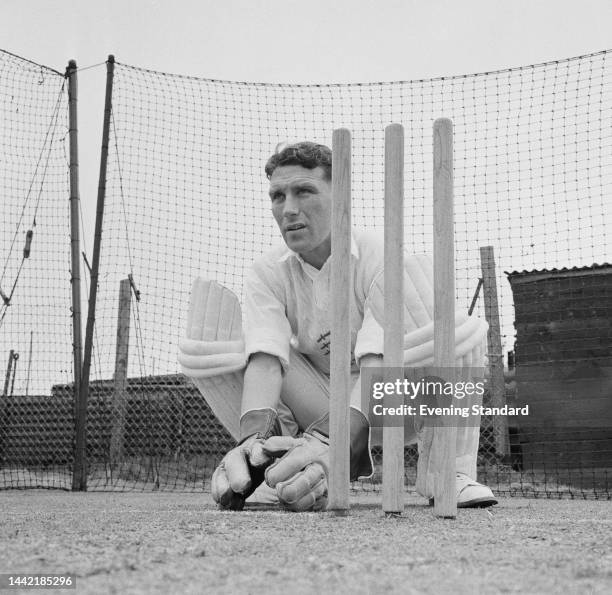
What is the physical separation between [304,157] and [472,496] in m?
1.27

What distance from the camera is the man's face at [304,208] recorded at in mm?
3016

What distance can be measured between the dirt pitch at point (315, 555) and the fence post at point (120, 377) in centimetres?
349

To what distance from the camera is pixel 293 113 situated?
562 cm

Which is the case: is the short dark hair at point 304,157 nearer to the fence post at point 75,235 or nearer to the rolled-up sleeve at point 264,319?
the rolled-up sleeve at point 264,319

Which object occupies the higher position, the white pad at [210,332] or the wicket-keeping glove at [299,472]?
the white pad at [210,332]

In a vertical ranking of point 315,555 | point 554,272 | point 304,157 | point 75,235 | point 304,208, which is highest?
point 554,272

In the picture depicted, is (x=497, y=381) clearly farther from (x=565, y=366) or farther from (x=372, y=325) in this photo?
(x=372, y=325)

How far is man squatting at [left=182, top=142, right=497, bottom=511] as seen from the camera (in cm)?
280

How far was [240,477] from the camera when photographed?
8.41ft

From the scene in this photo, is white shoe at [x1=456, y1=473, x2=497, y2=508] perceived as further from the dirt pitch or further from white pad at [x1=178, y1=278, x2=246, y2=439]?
white pad at [x1=178, y1=278, x2=246, y2=439]

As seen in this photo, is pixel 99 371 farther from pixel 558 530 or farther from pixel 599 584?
pixel 599 584

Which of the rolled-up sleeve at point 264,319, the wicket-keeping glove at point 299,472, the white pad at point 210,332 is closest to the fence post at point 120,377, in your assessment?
the white pad at point 210,332

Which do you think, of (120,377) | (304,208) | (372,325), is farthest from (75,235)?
(372,325)

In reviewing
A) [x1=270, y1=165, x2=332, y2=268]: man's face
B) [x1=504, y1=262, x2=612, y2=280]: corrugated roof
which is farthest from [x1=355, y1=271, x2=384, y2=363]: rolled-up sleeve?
[x1=504, y1=262, x2=612, y2=280]: corrugated roof
